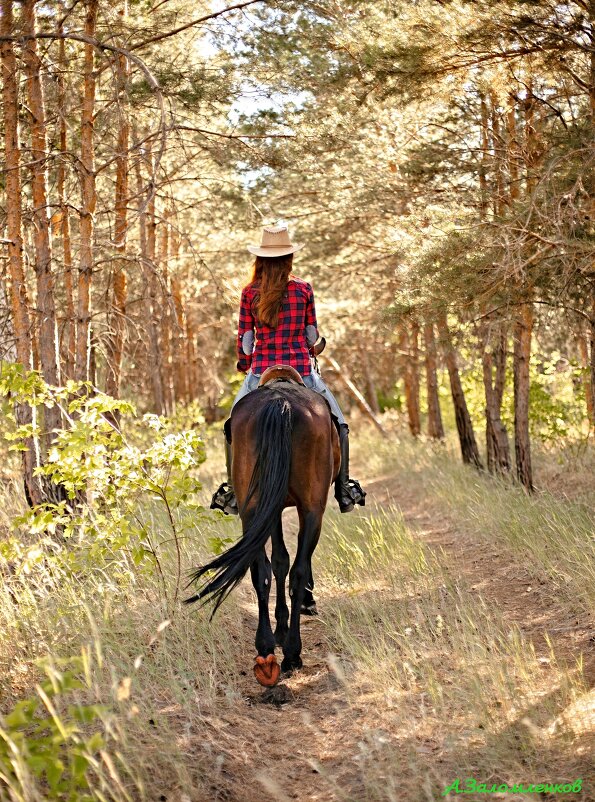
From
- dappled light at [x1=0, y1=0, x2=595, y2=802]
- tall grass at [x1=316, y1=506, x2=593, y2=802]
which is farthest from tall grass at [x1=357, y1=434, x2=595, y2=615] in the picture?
tall grass at [x1=316, y1=506, x2=593, y2=802]

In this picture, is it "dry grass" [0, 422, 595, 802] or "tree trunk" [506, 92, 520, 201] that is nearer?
"dry grass" [0, 422, 595, 802]

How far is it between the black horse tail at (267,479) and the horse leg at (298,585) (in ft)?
0.97

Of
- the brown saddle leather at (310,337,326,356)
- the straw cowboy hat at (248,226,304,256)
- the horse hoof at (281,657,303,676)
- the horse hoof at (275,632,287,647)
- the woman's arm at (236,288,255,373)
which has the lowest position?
the horse hoof at (281,657,303,676)

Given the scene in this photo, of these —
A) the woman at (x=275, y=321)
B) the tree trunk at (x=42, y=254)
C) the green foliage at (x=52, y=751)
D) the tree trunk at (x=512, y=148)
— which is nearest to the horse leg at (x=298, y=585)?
the woman at (x=275, y=321)

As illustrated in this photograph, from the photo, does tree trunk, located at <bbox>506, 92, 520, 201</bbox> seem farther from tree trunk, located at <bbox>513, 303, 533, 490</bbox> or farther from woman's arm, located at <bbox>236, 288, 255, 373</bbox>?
woman's arm, located at <bbox>236, 288, 255, 373</bbox>

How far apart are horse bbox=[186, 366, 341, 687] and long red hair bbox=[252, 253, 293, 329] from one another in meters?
0.56

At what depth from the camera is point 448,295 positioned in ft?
24.0

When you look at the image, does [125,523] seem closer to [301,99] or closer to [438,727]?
[438,727]

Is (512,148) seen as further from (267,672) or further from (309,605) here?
(267,672)

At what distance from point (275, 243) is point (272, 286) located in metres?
0.30

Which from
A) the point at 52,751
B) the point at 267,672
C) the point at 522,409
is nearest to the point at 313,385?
the point at 267,672

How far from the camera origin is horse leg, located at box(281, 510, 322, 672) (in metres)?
5.15

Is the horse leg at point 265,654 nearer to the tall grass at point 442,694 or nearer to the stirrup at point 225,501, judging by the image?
the tall grass at point 442,694

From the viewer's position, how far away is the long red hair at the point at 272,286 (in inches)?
224
